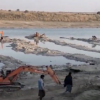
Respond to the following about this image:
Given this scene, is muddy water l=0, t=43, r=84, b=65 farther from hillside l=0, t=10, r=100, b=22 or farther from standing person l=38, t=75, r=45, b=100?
hillside l=0, t=10, r=100, b=22

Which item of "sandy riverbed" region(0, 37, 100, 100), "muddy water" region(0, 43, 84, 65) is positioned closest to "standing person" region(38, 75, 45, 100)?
"sandy riverbed" region(0, 37, 100, 100)

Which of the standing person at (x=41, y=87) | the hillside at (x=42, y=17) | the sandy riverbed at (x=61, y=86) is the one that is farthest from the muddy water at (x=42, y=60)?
the hillside at (x=42, y=17)

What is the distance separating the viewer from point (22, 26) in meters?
76.8

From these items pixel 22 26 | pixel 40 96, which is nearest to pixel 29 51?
pixel 40 96

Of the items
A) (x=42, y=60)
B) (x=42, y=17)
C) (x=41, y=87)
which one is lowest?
(x=41, y=87)

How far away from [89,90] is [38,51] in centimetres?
1853

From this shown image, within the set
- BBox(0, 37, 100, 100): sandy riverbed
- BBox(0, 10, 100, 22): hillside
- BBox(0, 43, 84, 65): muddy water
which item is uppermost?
BBox(0, 10, 100, 22): hillside

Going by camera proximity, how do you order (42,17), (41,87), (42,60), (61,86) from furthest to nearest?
1. (42,17)
2. (42,60)
3. (61,86)
4. (41,87)

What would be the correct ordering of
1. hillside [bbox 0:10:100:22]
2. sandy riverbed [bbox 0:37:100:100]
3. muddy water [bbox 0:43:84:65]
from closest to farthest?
sandy riverbed [bbox 0:37:100:100], muddy water [bbox 0:43:84:65], hillside [bbox 0:10:100:22]

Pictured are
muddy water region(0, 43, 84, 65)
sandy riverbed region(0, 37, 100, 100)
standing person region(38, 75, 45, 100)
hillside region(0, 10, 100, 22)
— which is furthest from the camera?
hillside region(0, 10, 100, 22)

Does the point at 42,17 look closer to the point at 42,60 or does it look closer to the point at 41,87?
the point at 42,60

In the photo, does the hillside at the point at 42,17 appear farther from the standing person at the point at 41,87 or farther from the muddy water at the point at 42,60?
the standing person at the point at 41,87

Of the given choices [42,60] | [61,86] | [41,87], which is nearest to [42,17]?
[42,60]

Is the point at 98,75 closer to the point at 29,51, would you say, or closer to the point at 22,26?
the point at 29,51
